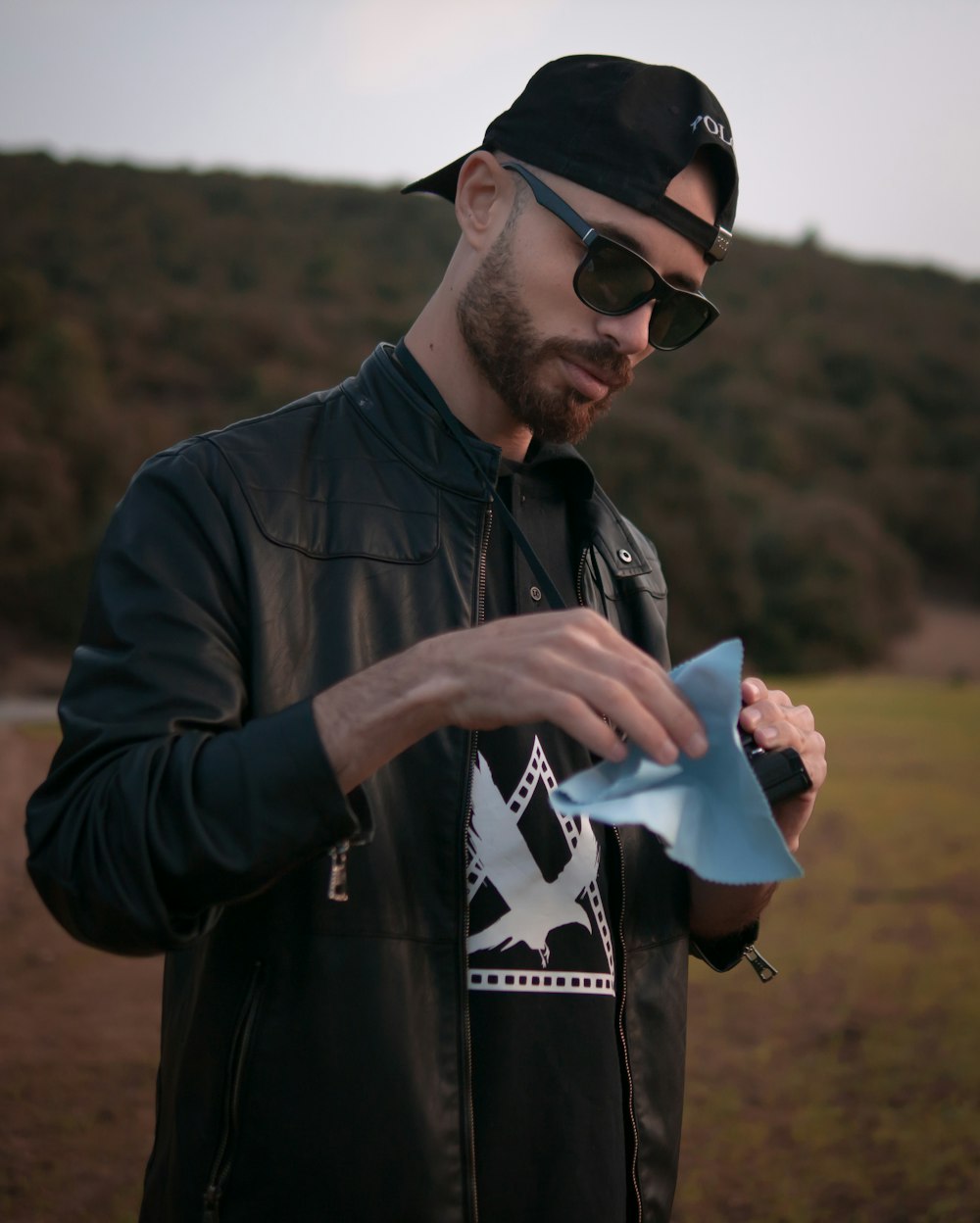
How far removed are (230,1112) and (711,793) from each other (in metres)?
0.75

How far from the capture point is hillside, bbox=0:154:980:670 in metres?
22.4

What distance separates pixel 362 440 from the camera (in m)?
1.82

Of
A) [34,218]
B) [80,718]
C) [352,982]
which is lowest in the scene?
[352,982]

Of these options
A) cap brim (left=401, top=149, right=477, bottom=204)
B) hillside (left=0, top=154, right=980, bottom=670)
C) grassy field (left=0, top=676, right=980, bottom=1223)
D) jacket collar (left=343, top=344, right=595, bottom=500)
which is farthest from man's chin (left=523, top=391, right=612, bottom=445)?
hillside (left=0, top=154, right=980, bottom=670)

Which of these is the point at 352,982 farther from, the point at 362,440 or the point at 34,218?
the point at 34,218

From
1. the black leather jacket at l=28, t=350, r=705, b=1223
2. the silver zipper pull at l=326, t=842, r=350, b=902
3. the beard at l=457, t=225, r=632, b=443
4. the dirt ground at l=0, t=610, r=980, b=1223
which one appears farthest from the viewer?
the dirt ground at l=0, t=610, r=980, b=1223

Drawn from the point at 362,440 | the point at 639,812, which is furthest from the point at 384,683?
the point at 362,440

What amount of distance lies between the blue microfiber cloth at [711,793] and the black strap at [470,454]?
0.39 m

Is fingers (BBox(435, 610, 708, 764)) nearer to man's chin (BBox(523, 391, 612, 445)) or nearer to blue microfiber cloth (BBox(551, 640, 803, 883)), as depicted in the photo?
blue microfiber cloth (BBox(551, 640, 803, 883))

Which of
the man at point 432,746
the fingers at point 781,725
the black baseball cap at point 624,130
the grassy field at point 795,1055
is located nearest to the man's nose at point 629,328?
the man at point 432,746

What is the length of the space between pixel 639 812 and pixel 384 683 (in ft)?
1.07

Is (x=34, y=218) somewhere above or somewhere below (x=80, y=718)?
above

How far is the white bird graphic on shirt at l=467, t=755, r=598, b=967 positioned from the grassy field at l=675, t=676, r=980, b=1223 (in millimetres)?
2706

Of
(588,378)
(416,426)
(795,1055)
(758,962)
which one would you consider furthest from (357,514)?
(795,1055)
